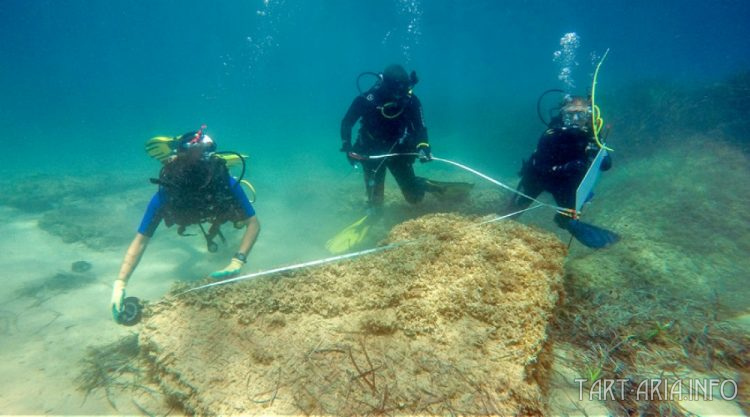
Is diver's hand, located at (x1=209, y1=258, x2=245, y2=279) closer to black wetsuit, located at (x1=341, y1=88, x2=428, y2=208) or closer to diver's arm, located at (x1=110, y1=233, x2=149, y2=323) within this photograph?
diver's arm, located at (x1=110, y1=233, x2=149, y2=323)

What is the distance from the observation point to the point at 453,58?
70938 mm

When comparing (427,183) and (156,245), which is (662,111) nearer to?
(427,183)

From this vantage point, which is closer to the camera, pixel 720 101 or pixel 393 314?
pixel 393 314

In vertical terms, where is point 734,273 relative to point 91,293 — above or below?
below

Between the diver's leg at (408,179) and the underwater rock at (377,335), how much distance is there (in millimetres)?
3574

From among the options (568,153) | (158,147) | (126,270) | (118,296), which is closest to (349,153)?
(158,147)

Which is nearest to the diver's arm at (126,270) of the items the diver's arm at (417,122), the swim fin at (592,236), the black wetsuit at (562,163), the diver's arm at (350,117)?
the diver's arm at (350,117)

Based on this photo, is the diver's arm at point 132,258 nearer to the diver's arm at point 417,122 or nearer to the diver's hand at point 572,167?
the diver's arm at point 417,122

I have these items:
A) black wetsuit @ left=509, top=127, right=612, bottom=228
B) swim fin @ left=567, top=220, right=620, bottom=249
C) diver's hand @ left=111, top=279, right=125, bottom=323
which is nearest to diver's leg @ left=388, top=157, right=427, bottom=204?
black wetsuit @ left=509, top=127, right=612, bottom=228

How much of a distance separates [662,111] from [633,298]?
13.4 meters

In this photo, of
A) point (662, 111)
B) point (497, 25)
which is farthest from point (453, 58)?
point (662, 111)

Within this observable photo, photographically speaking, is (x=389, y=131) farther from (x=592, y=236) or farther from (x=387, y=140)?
(x=592, y=236)

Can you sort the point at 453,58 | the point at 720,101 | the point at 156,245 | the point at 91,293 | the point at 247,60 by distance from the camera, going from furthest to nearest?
1. the point at 247,60
2. the point at 453,58
3. the point at 720,101
4. the point at 156,245
5. the point at 91,293

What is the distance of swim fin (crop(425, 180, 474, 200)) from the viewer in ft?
Answer: 21.1
